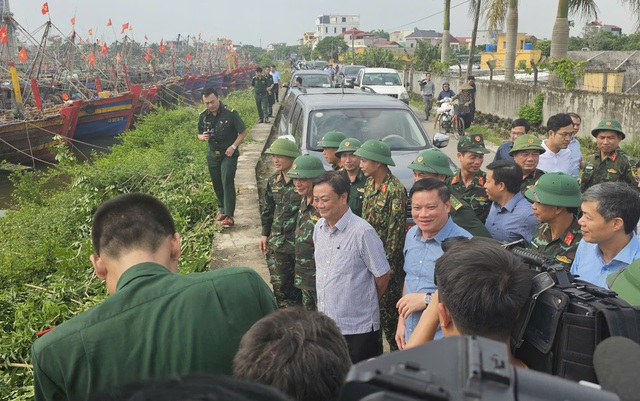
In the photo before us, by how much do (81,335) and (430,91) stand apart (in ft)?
56.2

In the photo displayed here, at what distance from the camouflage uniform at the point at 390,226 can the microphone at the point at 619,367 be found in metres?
2.82

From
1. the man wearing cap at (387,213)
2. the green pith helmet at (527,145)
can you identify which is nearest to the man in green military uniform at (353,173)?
the man wearing cap at (387,213)

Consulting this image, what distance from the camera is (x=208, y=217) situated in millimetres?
7133

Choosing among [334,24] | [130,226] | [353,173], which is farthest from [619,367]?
[334,24]

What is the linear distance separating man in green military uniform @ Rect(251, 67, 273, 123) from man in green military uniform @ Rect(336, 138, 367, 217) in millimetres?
12467

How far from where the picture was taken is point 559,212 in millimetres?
3262

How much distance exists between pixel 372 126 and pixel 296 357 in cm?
590

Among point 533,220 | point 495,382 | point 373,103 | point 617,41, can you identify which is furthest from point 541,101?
point 617,41

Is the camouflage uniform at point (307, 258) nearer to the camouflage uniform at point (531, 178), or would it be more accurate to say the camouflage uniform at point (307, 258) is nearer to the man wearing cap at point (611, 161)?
the camouflage uniform at point (531, 178)

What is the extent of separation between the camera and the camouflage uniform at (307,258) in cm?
402

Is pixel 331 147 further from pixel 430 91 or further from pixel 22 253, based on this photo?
pixel 430 91

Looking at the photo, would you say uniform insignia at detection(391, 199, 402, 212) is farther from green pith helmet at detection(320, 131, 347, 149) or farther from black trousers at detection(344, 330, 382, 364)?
green pith helmet at detection(320, 131, 347, 149)

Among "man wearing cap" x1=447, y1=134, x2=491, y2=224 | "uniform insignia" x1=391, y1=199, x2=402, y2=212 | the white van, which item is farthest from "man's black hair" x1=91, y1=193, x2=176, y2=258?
the white van

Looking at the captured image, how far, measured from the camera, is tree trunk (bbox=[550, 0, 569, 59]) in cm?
1427
